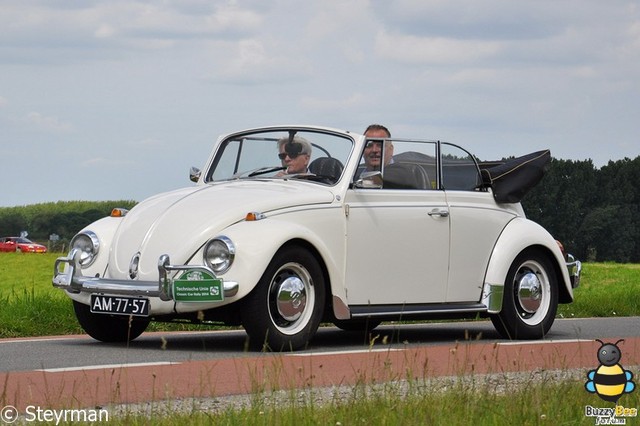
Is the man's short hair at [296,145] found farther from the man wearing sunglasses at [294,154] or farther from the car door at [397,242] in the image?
the car door at [397,242]

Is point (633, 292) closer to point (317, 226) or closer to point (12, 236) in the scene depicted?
point (317, 226)

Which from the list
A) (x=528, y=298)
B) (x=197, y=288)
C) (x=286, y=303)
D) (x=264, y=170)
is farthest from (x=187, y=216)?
(x=528, y=298)

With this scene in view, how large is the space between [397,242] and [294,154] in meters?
1.27

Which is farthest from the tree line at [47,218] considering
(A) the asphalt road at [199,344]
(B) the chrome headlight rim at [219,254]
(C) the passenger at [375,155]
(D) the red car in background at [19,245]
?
(B) the chrome headlight rim at [219,254]

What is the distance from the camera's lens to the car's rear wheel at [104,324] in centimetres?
1030

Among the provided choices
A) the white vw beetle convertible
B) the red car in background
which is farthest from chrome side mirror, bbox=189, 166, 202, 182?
the red car in background

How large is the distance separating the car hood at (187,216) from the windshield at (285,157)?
37 cm

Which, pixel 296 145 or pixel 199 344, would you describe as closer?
pixel 199 344

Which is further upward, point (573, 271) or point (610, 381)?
point (573, 271)

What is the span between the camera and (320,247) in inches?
380

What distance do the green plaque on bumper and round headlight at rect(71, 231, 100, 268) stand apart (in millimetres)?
1217

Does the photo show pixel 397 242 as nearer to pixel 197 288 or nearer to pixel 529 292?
pixel 529 292

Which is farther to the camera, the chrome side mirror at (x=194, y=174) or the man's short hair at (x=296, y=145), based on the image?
the chrome side mirror at (x=194, y=174)

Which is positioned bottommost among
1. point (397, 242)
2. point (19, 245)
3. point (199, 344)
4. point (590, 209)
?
point (19, 245)
